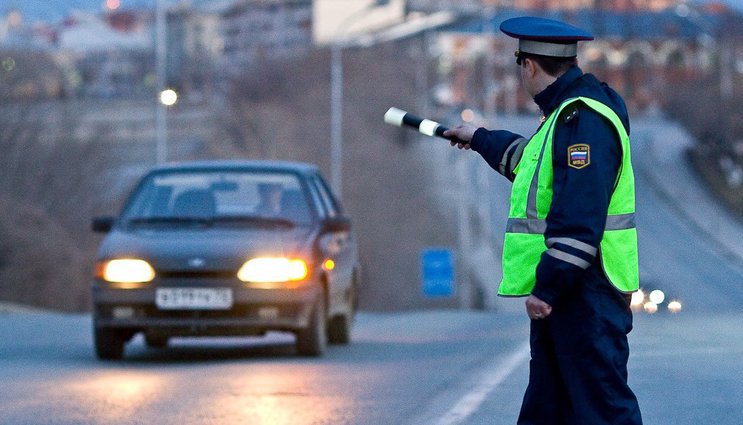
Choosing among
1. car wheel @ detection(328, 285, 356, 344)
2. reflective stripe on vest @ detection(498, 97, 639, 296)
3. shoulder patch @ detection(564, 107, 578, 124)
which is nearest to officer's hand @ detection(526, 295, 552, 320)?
reflective stripe on vest @ detection(498, 97, 639, 296)

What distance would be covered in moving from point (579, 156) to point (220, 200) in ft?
29.2

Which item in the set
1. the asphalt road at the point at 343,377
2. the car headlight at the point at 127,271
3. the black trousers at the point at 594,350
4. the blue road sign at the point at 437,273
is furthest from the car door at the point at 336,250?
the blue road sign at the point at 437,273

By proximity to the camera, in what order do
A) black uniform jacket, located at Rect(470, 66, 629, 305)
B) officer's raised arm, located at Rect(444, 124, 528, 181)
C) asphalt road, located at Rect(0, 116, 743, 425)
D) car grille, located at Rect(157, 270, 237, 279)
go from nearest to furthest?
black uniform jacket, located at Rect(470, 66, 629, 305) < officer's raised arm, located at Rect(444, 124, 528, 181) < asphalt road, located at Rect(0, 116, 743, 425) < car grille, located at Rect(157, 270, 237, 279)

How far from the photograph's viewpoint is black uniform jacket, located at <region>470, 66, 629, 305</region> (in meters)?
5.71

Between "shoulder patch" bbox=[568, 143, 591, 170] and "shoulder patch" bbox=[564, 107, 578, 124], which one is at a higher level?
"shoulder patch" bbox=[564, 107, 578, 124]

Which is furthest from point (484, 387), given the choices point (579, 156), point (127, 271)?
point (579, 156)

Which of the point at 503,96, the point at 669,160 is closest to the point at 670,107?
the point at 503,96

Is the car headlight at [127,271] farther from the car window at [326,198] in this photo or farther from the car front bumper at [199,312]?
the car window at [326,198]

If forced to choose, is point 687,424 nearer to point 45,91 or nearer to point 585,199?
point 585,199

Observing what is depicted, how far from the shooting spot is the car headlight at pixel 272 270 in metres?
13.4

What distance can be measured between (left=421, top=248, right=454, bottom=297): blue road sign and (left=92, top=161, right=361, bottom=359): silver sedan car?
34013 mm

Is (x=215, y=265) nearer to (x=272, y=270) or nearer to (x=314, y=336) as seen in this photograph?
(x=272, y=270)

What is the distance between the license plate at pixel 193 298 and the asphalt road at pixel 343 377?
17.2 inches

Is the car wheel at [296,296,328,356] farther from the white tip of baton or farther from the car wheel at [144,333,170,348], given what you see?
the white tip of baton
